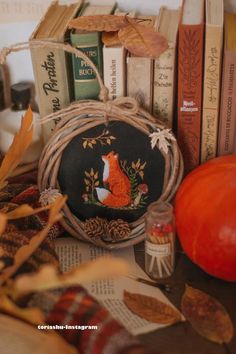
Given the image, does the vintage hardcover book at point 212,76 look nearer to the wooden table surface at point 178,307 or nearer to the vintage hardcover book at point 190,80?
the vintage hardcover book at point 190,80

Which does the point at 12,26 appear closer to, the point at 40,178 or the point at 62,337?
the point at 40,178

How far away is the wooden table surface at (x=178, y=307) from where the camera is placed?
621 millimetres

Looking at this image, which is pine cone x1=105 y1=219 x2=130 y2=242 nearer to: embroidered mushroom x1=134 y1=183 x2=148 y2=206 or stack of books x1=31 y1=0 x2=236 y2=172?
embroidered mushroom x1=134 y1=183 x2=148 y2=206

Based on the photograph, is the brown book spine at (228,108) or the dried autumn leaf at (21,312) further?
the brown book spine at (228,108)

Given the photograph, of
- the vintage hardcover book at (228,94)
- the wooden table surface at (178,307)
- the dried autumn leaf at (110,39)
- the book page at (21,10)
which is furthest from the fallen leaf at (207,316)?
the book page at (21,10)

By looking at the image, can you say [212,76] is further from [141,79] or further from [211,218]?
[211,218]

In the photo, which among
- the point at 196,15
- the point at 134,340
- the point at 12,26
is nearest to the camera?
the point at 134,340

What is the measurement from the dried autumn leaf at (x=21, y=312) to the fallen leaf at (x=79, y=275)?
1.2 inches

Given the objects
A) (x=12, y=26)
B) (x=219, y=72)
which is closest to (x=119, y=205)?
(x=219, y=72)

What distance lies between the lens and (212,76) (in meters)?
0.75

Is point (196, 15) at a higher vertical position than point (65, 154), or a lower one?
higher

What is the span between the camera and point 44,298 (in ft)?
1.80

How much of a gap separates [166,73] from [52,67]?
0.16 meters

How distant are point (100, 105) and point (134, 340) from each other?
0.34m
